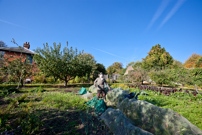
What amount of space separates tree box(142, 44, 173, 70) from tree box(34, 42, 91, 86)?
825 inches

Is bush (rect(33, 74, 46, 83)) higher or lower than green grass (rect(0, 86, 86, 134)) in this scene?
higher

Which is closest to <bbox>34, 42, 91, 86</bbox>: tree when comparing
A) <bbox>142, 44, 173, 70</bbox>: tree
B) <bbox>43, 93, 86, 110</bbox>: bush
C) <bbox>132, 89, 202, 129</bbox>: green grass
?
<bbox>43, 93, 86, 110</bbox>: bush

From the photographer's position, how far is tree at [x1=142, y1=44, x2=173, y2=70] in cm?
2520

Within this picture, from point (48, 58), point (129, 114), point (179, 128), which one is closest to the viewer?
point (179, 128)

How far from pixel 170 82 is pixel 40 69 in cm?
1721

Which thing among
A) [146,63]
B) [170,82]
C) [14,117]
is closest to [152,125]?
[14,117]

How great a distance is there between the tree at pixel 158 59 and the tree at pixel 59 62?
20.9 m

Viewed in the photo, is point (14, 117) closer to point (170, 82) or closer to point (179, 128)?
point (179, 128)

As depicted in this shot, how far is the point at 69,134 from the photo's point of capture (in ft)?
8.16

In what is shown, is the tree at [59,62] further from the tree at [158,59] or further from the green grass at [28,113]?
the tree at [158,59]

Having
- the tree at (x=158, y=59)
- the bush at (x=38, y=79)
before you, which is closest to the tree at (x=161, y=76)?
the tree at (x=158, y=59)

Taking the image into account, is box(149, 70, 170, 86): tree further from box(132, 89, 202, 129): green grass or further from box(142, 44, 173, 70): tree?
box(142, 44, 173, 70): tree

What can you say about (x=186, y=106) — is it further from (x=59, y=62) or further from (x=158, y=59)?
(x=158, y=59)

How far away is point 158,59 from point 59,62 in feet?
85.7
